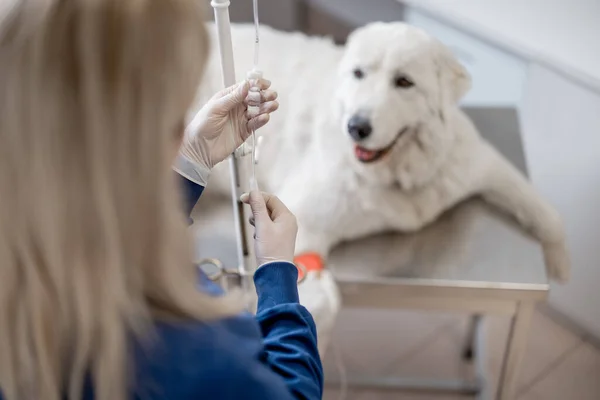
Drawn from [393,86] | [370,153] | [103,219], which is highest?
[103,219]

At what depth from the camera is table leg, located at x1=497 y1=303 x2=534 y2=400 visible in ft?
3.40

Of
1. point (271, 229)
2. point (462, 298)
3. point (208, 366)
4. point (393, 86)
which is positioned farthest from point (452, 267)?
point (208, 366)

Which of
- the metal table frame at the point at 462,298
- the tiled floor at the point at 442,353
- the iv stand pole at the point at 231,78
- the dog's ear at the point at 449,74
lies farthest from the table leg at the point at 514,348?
the iv stand pole at the point at 231,78

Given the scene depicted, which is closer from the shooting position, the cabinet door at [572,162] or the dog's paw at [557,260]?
the dog's paw at [557,260]

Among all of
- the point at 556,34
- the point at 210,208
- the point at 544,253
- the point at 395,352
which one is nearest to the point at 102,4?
the point at 210,208

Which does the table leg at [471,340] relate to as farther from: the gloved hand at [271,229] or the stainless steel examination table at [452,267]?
the gloved hand at [271,229]

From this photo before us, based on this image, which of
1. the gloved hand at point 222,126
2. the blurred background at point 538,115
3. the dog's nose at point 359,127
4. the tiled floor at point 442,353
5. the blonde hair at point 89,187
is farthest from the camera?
the tiled floor at point 442,353

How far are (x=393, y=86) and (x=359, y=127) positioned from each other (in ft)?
0.28

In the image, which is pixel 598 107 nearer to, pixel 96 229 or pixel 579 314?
pixel 579 314

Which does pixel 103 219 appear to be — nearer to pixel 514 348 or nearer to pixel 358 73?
pixel 358 73

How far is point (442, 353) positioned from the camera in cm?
150

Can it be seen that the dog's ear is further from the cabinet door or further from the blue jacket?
the blue jacket

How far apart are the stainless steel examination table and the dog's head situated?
168mm

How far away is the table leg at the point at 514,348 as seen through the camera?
1.04 m
